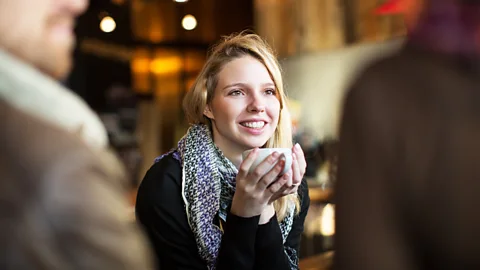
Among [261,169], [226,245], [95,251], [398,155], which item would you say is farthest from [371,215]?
[226,245]

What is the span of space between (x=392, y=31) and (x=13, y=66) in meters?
4.32

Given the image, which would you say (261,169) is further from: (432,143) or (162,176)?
(432,143)

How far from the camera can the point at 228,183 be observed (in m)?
1.50

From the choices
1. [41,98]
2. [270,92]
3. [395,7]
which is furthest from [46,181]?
[395,7]

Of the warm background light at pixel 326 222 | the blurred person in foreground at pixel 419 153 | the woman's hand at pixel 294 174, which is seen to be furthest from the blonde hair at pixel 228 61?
the warm background light at pixel 326 222

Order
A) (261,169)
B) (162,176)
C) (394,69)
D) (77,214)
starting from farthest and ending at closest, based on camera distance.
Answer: (162,176) < (261,169) < (394,69) < (77,214)

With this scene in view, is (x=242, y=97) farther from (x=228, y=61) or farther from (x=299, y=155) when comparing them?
(x=299, y=155)

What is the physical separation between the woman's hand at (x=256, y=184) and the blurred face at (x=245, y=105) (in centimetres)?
25

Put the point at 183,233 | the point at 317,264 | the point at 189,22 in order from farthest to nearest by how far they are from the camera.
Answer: the point at 189,22 → the point at 317,264 → the point at 183,233

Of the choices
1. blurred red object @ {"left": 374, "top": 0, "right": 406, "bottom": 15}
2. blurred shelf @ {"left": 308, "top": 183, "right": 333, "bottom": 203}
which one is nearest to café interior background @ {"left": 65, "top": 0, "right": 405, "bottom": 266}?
blurred shelf @ {"left": 308, "top": 183, "right": 333, "bottom": 203}

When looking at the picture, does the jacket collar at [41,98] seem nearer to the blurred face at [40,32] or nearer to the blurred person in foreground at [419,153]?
the blurred face at [40,32]

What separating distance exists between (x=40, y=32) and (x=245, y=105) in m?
0.92

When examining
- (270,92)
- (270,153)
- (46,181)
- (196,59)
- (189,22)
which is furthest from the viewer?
(196,59)

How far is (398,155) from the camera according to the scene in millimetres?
563
